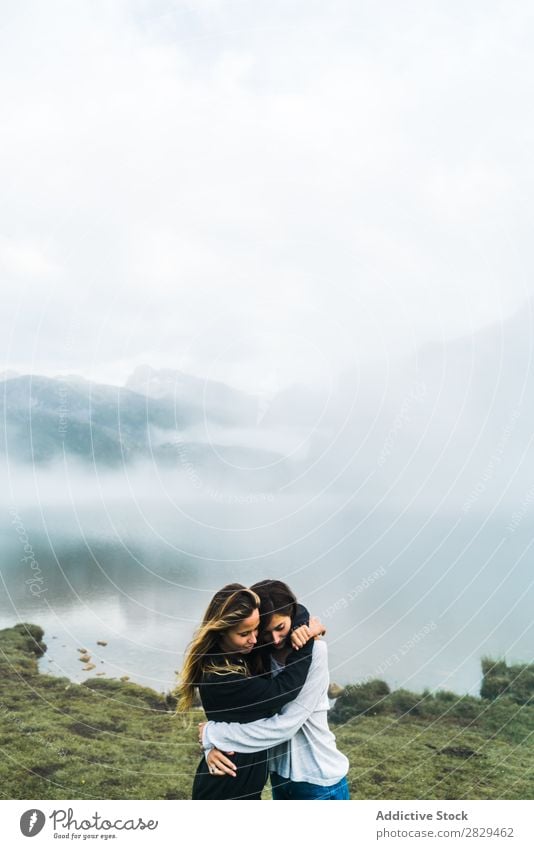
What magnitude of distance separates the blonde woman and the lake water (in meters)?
2.85

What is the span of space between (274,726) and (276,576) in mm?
3346

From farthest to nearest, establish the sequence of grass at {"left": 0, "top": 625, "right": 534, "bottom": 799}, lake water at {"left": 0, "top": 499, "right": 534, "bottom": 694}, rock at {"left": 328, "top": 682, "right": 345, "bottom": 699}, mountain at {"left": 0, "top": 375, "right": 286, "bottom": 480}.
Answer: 1. rock at {"left": 328, "top": 682, "right": 345, "bottom": 699}
2. lake water at {"left": 0, "top": 499, "right": 534, "bottom": 694}
3. mountain at {"left": 0, "top": 375, "right": 286, "bottom": 480}
4. grass at {"left": 0, "top": 625, "right": 534, "bottom": 799}

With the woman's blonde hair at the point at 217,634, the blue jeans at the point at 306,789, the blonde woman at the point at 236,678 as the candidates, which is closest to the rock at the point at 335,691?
the blue jeans at the point at 306,789

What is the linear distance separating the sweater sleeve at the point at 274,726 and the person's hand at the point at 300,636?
0.31ft

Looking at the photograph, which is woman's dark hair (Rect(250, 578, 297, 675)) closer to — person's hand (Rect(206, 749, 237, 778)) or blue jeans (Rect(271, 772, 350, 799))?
person's hand (Rect(206, 749, 237, 778))

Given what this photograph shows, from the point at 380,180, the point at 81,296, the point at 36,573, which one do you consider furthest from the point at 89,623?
the point at 380,180

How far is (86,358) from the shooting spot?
6.25 metres

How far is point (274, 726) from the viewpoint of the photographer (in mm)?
3291

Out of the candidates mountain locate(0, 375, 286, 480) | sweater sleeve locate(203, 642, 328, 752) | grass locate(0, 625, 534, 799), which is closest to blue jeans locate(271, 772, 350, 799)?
sweater sleeve locate(203, 642, 328, 752)

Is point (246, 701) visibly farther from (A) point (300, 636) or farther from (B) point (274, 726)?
(A) point (300, 636)

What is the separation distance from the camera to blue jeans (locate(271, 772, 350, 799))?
11.3 ft

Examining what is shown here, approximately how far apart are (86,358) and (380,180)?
2.85m

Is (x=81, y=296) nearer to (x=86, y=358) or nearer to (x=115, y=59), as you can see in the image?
(x=86, y=358)

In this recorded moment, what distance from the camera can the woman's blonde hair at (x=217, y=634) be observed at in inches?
132
